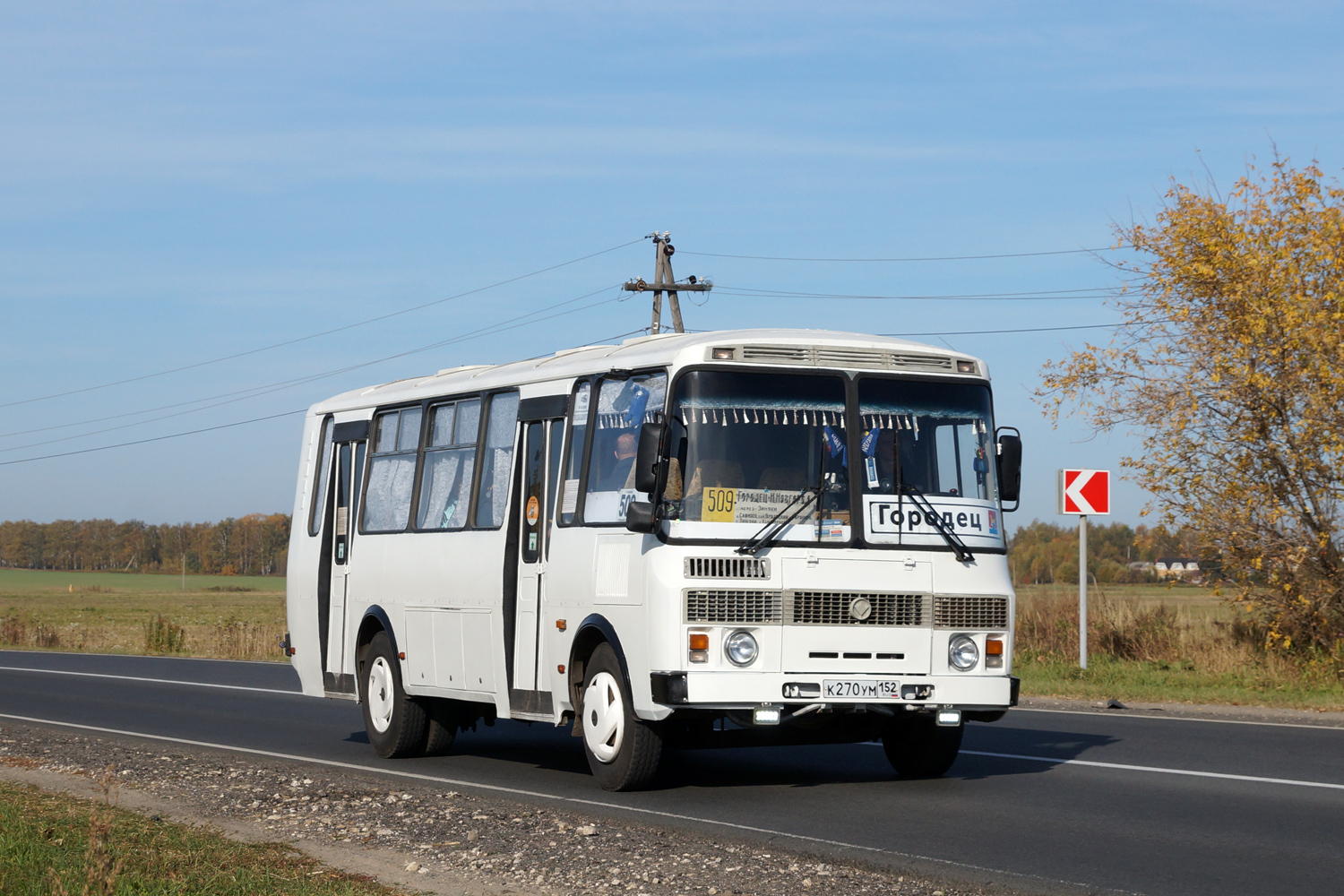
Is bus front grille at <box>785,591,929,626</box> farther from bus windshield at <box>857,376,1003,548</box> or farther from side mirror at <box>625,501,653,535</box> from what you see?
side mirror at <box>625,501,653,535</box>

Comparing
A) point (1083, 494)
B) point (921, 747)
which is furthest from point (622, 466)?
point (1083, 494)

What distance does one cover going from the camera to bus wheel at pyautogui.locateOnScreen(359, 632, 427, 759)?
47.6ft

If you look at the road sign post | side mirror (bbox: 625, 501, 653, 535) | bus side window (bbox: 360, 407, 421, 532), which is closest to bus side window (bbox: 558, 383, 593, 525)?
side mirror (bbox: 625, 501, 653, 535)

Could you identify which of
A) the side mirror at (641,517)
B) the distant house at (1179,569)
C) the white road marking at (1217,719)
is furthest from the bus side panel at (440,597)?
the distant house at (1179,569)

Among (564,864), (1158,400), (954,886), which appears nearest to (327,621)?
(564,864)

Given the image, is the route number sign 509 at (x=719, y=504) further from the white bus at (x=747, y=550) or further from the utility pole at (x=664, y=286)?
the utility pole at (x=664, y=286)

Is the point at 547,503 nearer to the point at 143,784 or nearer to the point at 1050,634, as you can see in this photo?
the point at 143,784

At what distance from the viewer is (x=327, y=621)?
1599 cm

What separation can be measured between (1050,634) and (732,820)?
17.1 metres

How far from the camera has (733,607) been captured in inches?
431

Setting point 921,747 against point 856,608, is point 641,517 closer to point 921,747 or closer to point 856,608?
point 856,608

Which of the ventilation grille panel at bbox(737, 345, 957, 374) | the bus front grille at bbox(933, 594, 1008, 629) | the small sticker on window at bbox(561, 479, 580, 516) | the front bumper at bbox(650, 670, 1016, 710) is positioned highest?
the ventilation grille panel at bbox(737, 345, 957, 374)

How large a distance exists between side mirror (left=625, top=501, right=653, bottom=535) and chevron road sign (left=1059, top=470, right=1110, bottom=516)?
1290 centimetres

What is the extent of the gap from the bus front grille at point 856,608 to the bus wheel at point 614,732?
4.30 feet
